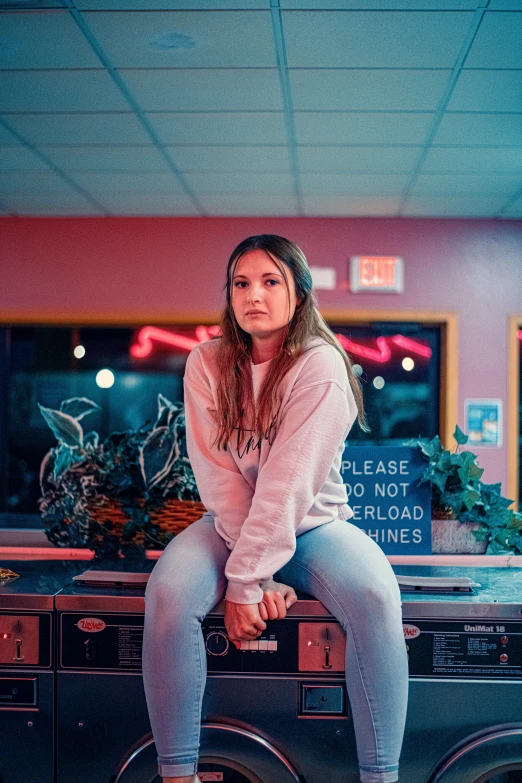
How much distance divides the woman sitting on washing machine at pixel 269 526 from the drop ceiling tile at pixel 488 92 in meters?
1.84

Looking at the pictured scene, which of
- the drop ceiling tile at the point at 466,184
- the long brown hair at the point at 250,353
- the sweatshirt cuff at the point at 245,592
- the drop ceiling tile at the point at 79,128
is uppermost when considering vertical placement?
the drop ceiling tile at the point at 79,128

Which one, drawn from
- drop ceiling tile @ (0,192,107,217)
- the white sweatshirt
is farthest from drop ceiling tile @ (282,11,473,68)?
drop ceiling tile @ (0,192,107,217)

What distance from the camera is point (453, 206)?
4.70 metres

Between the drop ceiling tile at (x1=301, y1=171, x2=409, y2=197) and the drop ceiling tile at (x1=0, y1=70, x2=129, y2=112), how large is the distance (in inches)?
53.7

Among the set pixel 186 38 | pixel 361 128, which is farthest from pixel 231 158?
pixel 186 38

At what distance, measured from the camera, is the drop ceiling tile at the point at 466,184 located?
407 cm

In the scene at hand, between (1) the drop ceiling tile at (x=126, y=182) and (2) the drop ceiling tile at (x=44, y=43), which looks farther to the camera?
(1) the drop ceiling tile at (x=126, y=182)

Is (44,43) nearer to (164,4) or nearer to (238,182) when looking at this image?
(164,4)

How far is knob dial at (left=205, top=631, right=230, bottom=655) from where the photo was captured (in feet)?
4.47

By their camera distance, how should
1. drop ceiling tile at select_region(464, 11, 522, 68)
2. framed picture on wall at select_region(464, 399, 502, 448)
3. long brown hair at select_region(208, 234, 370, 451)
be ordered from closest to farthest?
long brown hair at select_region(208, 234, 370, 451), drop ceiling tile at select_region(464, 11, 522, 68), framed picture on wall at select_region(464, 399, 502, 448)

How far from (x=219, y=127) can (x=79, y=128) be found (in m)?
0.70

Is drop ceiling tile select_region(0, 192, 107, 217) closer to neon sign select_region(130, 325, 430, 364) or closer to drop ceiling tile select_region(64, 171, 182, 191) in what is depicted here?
drop ceiling tile select_region(64, 171, 182, 191)

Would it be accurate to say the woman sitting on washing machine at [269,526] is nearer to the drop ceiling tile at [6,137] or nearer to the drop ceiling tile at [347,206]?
the drop ceiling tile at [6,137]

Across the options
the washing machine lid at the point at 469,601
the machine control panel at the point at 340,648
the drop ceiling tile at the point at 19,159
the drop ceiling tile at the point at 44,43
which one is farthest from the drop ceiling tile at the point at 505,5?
the drop ceiling tile at the point at 19,159
